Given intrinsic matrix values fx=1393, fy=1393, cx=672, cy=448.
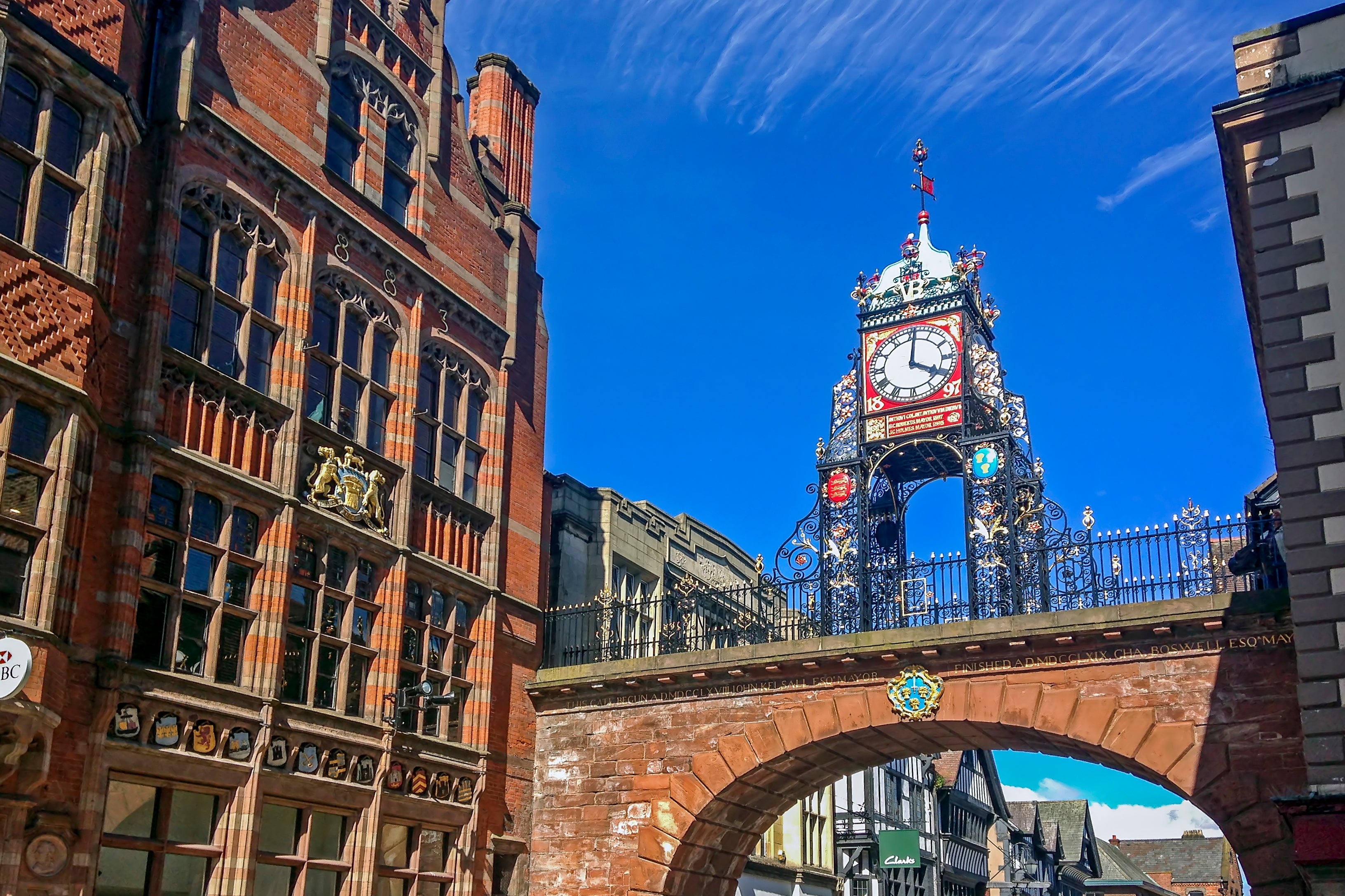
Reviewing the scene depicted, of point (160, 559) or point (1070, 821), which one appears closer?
point (160, 559)

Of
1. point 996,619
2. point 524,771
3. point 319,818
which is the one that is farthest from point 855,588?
point 319,818

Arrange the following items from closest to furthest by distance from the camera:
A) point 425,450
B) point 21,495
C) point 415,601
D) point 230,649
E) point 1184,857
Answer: point 21,495 → point 230,649 → point 415,601 → point 425,450 → point 1184,857

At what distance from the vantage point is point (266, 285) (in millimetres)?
21438

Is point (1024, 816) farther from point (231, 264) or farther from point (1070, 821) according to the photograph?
point (231, 264)

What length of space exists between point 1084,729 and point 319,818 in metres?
11.7

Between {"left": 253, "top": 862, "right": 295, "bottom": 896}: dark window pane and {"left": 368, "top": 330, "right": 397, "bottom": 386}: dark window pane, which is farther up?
{"left": 368, "top": 330, "right": 397, "bottom": 386}: dark window pane

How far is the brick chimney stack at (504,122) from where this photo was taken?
2889 cm

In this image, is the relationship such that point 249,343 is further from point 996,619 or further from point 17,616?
point 996,619

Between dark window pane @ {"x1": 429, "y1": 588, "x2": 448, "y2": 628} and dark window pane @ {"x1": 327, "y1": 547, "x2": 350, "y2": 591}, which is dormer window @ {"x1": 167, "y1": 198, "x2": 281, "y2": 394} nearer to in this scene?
dark window pane @ {"x1": 327, "y1": 547, "x2": 350, "y2": 591}

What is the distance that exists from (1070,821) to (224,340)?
77476 millimetres

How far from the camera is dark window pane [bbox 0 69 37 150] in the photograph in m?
16.4

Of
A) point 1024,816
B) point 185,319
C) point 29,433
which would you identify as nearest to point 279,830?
point 29,433

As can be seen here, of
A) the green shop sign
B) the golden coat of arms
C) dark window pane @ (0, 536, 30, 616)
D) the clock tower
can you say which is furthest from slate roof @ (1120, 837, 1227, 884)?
dark window pane @ (0, 536, 30, 616)

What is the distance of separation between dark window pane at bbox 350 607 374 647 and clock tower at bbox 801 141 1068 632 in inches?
337
